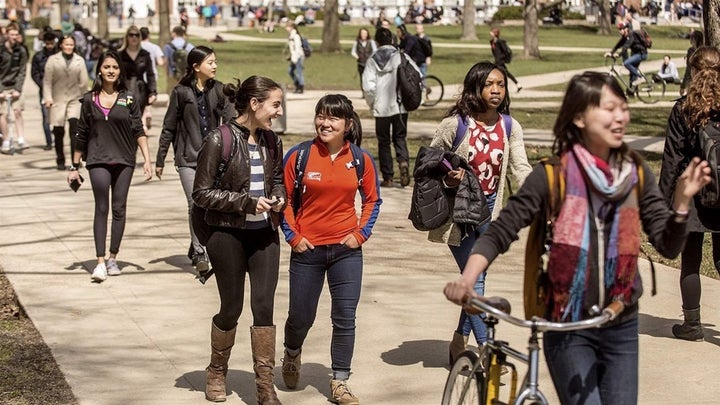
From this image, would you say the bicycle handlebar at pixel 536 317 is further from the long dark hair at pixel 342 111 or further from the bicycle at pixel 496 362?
the long dark hair at pixel 342 111

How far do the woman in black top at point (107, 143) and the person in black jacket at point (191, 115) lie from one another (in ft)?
0.81

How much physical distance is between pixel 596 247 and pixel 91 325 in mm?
4915

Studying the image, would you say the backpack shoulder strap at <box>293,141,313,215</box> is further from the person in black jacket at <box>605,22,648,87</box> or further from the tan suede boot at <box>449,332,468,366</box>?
the person in black jacket at <box>605,22,648,87</box>

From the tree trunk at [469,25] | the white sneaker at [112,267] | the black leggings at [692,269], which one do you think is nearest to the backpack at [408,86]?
the white sneaker at [112,267]

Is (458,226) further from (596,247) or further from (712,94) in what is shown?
(596,247)

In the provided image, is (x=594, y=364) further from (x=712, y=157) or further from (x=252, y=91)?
(x=712, y=157)

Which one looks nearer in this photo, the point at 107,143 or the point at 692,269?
the point at 692,269

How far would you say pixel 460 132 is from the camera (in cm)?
706

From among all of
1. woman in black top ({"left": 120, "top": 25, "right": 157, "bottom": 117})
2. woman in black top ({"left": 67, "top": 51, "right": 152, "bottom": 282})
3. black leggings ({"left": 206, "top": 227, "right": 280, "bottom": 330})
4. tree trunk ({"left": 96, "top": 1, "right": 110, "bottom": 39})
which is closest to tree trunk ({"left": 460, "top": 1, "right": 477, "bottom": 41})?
tree trunk ({"left": 96, "top": 1, "right": 110, "bottom": 39})

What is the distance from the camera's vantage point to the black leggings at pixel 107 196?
33.1 feet

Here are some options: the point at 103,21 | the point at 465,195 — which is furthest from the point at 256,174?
the point at 103,21

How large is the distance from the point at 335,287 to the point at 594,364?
2446 millimetres

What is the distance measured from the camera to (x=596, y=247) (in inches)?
176

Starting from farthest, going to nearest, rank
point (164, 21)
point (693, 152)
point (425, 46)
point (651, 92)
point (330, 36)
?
1. point (330, 36)
2. point (164, 21)
3. point (651, 92)
4. point (425, 46)
5. point (693, 152)
